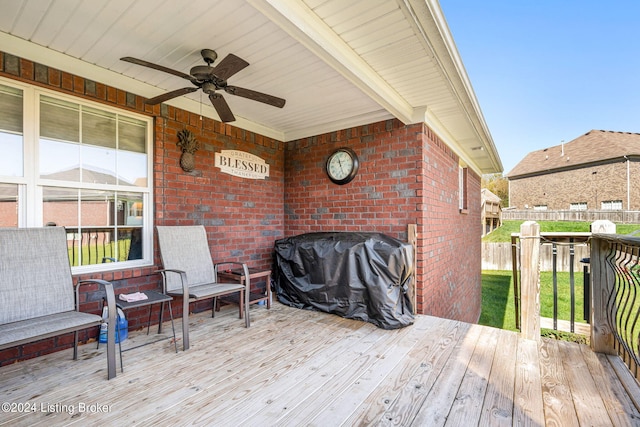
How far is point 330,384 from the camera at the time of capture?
1.98 metres

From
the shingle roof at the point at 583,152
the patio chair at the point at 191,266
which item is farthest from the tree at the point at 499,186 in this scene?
the patio chair at the point at 191,266

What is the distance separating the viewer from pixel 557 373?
6.86 ft

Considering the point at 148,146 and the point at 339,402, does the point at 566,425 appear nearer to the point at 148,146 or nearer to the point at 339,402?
the point at 339,402

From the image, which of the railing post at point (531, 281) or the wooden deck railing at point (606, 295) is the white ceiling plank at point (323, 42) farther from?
the wooden deck railing at point (606, 295)

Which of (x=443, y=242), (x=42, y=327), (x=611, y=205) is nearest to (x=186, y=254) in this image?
(x=42, y=327)

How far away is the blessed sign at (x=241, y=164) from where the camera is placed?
3965 mm

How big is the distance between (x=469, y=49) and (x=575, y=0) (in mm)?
3131

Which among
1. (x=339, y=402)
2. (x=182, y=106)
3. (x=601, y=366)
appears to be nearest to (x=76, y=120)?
(x=182, y=106)

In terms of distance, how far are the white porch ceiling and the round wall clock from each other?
72 cm

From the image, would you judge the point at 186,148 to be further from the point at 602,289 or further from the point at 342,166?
the point at 602,289

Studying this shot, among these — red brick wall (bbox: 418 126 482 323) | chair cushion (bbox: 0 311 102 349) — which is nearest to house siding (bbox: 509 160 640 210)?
red brick wall (bbox: 418 126 482 323)

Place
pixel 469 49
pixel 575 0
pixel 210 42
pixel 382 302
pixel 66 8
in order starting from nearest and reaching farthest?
pixel 66 8 → pixel 210 42 → pixel 382 302 → pixel 575 0 → pixel 469 49

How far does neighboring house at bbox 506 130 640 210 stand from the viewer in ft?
41.9

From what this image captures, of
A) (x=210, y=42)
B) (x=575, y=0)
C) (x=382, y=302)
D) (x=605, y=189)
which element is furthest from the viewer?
(x=605, y=189)
